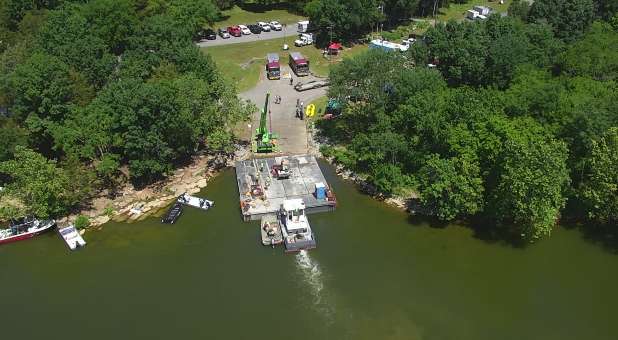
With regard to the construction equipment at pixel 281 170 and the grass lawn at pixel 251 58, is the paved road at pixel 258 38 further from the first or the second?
the construction equipment at pixel 281 170

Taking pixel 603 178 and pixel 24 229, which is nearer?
pixel 603 178

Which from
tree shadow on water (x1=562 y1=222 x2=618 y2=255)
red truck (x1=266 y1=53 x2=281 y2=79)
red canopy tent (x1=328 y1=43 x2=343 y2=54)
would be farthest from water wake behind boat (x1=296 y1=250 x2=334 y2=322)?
red canopy tent (x1=328 y1=43 x2=343 y2=54)

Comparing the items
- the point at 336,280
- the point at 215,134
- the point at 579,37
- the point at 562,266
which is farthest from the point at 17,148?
the point at 579,37

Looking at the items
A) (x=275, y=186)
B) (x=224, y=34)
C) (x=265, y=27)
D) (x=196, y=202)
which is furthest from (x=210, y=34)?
(x=196, y=202)

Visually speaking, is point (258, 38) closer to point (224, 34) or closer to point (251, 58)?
point (224, 34)

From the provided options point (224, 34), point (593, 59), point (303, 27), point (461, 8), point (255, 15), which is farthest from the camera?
point (461, 8)

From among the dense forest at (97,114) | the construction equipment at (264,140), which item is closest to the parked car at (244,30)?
the dense forest at (97,114)

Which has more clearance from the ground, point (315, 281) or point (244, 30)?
point (244, 30)

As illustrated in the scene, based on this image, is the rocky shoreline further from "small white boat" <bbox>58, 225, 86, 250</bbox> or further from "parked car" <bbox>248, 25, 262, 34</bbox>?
"parked car" <bbox>248, 25, 262, 34</bbox>
